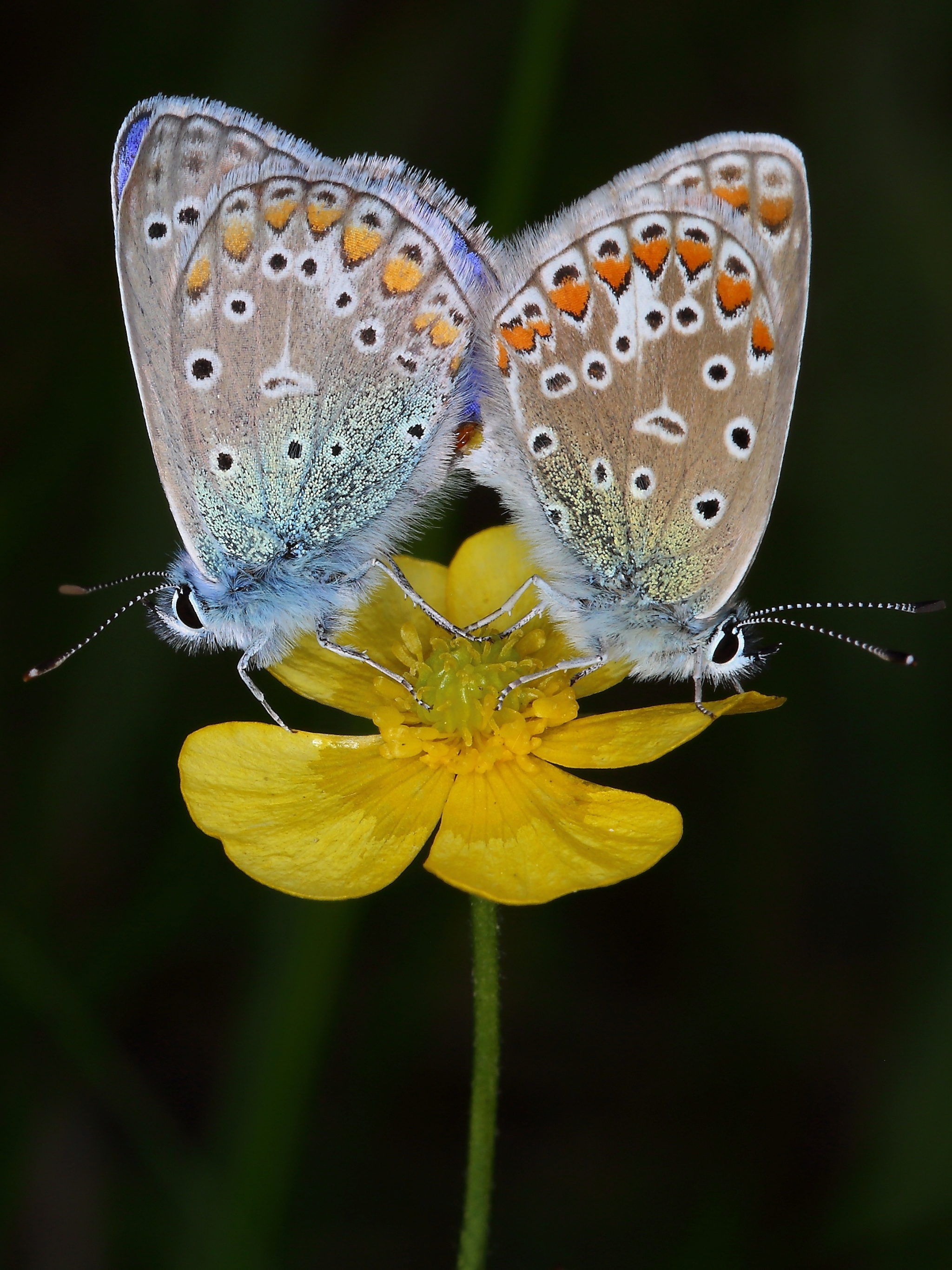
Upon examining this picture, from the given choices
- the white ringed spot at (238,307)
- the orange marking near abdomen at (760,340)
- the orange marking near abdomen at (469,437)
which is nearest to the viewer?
the orange marking near abdomen at (760,340)

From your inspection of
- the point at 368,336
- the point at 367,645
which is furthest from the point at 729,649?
the point at 368,336

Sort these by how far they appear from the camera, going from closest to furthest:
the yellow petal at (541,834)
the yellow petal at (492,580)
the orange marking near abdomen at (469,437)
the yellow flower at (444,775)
A: 1. the yellow petal at (541,834)
2. the yellow flower at (444,775)
3. the orange marking near abdomen at (469,437)
4. the yellow petal at (492,580)

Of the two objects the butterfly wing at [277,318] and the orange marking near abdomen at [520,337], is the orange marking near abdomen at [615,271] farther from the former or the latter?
the butterfly wing at [277,318]

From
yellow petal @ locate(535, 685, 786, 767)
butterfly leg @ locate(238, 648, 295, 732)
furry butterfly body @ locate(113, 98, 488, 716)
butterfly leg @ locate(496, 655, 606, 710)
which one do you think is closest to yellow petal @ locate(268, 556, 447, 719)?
butterfly leg @ locate(238, 648, 295, 732)

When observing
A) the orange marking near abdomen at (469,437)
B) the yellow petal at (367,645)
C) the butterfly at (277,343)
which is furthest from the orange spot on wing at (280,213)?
the yellow petal at (367,645)

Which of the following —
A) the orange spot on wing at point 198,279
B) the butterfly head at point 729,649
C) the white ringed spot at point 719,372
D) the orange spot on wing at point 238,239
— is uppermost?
the orange spot on wing at point 238,239

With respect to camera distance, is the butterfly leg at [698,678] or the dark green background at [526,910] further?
the dark green background at [526,910]

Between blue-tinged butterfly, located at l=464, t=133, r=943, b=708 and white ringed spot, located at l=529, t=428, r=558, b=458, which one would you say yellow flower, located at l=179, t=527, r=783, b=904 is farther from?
white ringed spot, located at l=529, t=428, r=558, b=458
